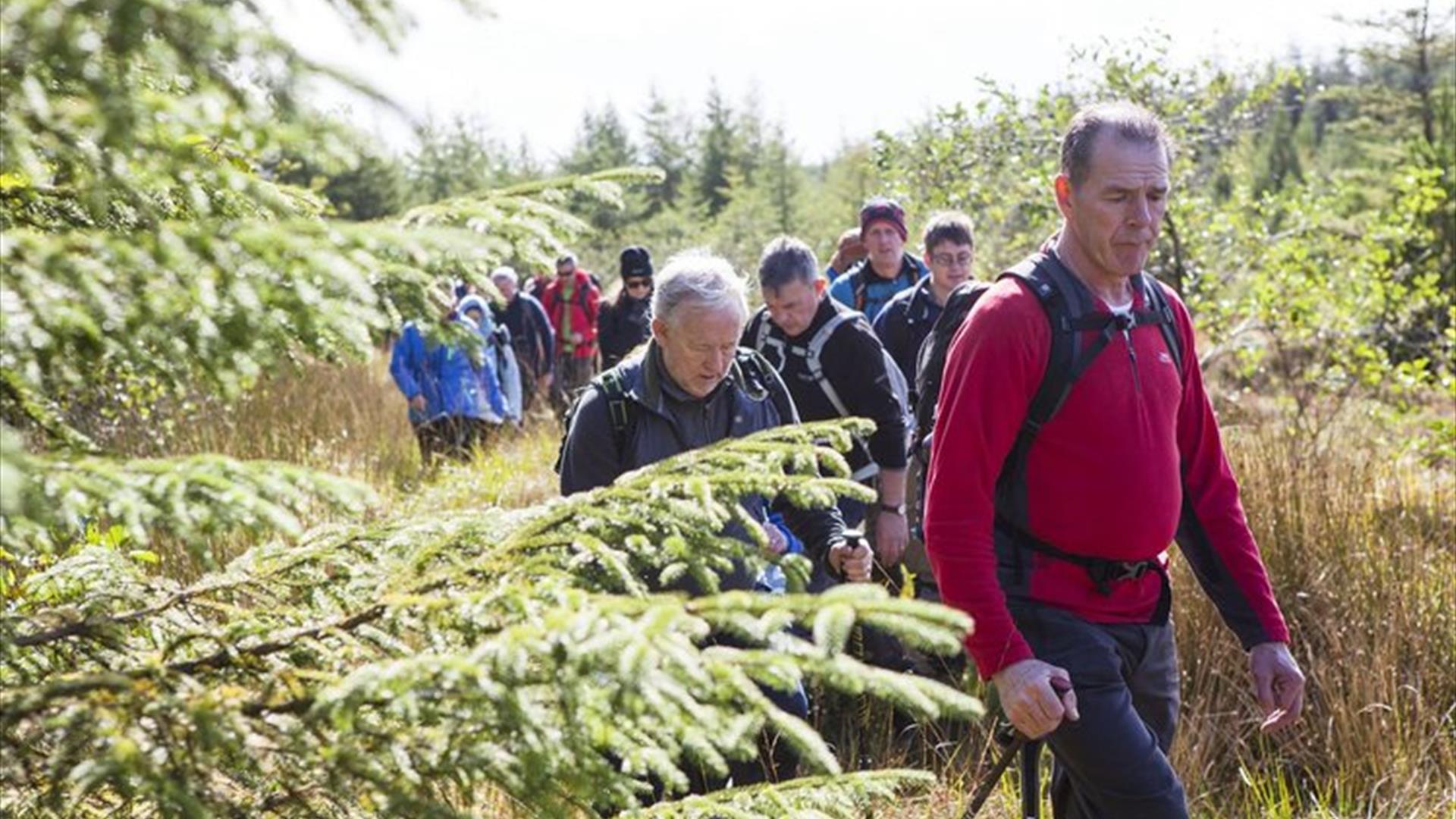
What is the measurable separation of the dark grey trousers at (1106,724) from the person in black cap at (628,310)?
767cm

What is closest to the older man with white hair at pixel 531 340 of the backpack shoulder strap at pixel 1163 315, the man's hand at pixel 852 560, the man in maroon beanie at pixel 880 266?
the man in maroon beanie at pixel 880 266

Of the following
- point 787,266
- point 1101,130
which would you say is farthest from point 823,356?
point 1101,130

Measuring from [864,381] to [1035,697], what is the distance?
246cm

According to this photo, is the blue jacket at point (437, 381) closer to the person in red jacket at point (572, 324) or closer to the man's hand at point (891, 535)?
the person in red jacket at point (572, 324)

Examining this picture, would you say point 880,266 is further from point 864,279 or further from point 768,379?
point 768,379

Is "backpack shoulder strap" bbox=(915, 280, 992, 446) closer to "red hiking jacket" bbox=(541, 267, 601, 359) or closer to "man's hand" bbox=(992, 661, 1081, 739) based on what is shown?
"man's hand" bbox=(992, 661, 1081, 739)

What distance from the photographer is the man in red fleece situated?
9.51 feet

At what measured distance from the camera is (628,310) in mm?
11078

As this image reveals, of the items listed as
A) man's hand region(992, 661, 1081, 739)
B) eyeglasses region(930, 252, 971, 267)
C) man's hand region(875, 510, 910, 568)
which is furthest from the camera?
eyeglasses region(930, 252, 971, 267)

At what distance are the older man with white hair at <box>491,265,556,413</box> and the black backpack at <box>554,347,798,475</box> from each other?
8.49m

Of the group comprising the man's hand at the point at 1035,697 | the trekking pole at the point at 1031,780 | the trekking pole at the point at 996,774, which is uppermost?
the man's hand at the point at 1035,697

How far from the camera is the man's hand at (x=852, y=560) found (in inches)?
141

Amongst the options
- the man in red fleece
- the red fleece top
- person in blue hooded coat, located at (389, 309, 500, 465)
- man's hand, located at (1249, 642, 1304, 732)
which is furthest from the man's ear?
person in blue hooded coat, located at (389, 309, 500, 465)

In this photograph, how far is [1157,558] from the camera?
314cm
